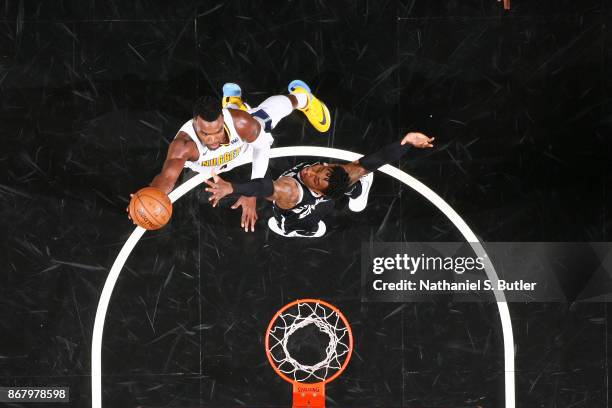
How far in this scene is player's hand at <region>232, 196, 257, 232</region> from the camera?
5.50m

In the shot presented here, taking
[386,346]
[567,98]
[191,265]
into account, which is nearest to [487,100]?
[567,98]

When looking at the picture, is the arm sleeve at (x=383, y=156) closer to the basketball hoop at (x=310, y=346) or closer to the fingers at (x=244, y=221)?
the fingers at (x=244, y=221)

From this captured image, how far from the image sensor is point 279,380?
220 inches

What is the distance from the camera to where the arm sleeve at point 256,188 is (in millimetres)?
4902

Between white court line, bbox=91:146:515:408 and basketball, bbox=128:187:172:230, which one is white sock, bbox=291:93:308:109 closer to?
white court line, bbox=91:146:515:408

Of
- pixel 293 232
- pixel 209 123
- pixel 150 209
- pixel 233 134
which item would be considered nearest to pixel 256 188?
pixel 233 134

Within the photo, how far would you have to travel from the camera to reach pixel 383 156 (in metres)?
5.41

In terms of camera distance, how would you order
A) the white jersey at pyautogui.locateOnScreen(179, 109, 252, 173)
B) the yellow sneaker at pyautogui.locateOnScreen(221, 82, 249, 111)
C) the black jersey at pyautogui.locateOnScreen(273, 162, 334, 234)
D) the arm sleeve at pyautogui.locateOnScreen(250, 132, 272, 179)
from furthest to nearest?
the yellow sneaker at pyautogui.locateOnScreen(221, 82, 249, 111) → the black jersey at pyautogui.locateOnScreen(273, 162, 334, 234) → the arm sleeve at pyautogui.locateOnScreen(250, 132, 272, 179) → the white jersey at pyautogui.locateOnScreen(179, 109, 252, 173)

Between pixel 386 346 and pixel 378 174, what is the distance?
1525 mm

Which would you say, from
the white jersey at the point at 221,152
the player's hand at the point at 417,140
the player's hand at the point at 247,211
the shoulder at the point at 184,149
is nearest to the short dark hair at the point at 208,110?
the white jersey at the point at 221,152

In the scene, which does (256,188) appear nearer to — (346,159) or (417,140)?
(346,159)

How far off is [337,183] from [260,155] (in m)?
0.70

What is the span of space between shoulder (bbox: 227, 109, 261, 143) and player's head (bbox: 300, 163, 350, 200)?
0.56 meters

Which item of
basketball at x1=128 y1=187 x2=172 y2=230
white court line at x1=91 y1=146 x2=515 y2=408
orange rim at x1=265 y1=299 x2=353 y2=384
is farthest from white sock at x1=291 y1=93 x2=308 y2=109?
orange rim at x1=265 y1=299 x2=353 y2=384
